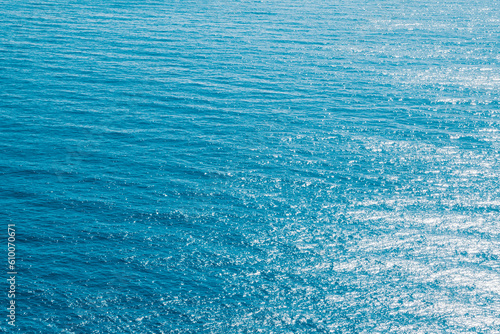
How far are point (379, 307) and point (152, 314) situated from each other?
Result: 104ft

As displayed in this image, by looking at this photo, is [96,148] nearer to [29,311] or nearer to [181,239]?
[181,239]

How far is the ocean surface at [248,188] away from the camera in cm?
7975

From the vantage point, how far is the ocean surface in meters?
79.8

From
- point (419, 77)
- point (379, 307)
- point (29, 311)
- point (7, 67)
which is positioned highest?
point (419, 77)

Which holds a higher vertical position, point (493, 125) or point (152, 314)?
point (493, 125)

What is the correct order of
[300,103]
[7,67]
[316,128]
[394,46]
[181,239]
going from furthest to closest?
[394,46]
[7,67]
[300,103]
[316,128]
[181,239]

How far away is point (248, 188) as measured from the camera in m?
103

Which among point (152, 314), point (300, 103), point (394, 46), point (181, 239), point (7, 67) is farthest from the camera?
point (394, 46)

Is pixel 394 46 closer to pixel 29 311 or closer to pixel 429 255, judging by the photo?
pixel 429 255

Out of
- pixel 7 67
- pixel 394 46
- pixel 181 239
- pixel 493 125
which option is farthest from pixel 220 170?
pixel 394 46

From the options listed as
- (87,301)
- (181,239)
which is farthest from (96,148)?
(87,301)

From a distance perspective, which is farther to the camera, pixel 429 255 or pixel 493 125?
pixel 493 125

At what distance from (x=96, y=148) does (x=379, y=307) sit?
208 ft

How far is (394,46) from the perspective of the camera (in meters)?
175
